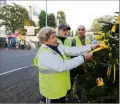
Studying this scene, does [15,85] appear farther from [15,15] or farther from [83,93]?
[15,15]

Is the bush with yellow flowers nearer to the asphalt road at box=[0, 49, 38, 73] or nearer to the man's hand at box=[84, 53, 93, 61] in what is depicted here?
the man's hand at box=[84, 53, 93, 61]

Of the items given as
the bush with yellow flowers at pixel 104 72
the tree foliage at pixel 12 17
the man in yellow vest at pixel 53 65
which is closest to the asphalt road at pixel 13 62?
the man in yellow vest at pixel 53 65

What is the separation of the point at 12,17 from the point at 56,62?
61.4 metres

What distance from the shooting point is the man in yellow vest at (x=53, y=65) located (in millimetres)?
3941

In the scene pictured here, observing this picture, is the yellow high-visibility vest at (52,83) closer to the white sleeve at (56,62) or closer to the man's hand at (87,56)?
the white sleeve at (56,62)

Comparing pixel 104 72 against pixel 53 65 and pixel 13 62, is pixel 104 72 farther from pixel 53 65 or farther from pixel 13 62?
pixel 13 62

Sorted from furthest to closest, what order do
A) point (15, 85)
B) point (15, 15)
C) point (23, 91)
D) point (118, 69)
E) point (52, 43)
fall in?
1. point (15, 15)
2. point (15, 85)
3. point (23, 91)
4. point (52, 43)
5. point (118, 69)

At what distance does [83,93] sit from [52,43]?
0.76m

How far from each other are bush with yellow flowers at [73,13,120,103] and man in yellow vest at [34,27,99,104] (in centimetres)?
17

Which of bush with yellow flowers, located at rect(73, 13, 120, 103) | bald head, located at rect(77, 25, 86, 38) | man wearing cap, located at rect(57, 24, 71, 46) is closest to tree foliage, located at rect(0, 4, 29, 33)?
→ bald head, located at rect(77, 25, 86, 38)

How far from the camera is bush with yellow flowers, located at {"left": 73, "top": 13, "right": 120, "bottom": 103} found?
3.82 m

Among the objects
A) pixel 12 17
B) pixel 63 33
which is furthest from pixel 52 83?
pixel 12 17

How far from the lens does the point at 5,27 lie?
220ft

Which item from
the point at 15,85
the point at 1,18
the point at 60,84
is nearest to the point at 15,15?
the point at 1,18
